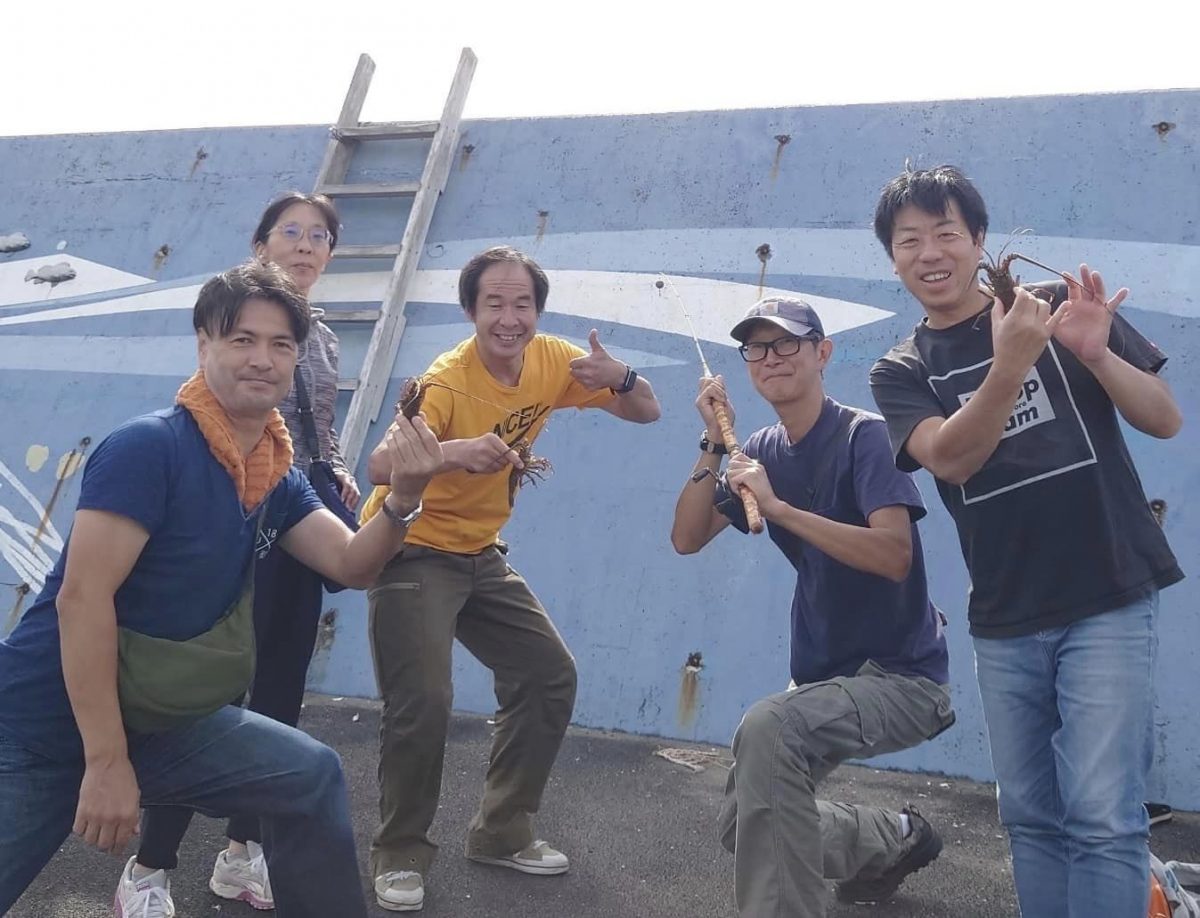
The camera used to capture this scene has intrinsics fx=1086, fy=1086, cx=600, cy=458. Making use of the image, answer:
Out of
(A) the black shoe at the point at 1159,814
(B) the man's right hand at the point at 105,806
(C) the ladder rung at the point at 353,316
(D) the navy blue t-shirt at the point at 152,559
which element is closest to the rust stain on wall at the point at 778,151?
(C) the ladder rung at the point at 353,316

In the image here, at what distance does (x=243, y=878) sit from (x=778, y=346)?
84.9 inches

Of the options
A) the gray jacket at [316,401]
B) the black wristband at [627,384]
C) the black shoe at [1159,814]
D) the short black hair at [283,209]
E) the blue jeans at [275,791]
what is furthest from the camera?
the black shoe at [1159,814]

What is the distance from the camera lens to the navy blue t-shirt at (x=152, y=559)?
2.09 metres

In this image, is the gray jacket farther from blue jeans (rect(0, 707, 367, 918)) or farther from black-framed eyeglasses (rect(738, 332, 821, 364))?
black-framed eyeglasses (rect(738, 332, 821, 364))

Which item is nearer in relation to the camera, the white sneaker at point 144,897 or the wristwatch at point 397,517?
the wristwatch at point 397,517

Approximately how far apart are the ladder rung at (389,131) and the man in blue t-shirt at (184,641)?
4.34 m

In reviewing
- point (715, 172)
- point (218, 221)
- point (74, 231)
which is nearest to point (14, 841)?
point (715, 172)

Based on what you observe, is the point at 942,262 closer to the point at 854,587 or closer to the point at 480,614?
the point at 854,587

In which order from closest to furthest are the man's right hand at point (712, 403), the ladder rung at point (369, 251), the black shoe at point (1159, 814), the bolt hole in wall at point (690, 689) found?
the man's right hand at point (712, 403) < the black shoe at point (1159, 814) < the bolt hole in wall at point (690, 689) < the ladder rung at point (369, 251)

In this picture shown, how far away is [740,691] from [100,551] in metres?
3.19

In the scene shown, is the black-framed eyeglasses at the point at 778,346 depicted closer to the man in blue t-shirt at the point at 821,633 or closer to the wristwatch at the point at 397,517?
the man in blue t-shirt at the point at 821,633

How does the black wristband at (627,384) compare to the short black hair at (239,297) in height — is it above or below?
above

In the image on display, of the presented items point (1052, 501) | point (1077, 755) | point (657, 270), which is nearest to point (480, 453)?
point (1052, 501)

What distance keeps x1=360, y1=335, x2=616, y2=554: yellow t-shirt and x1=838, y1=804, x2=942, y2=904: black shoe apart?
153 cm
